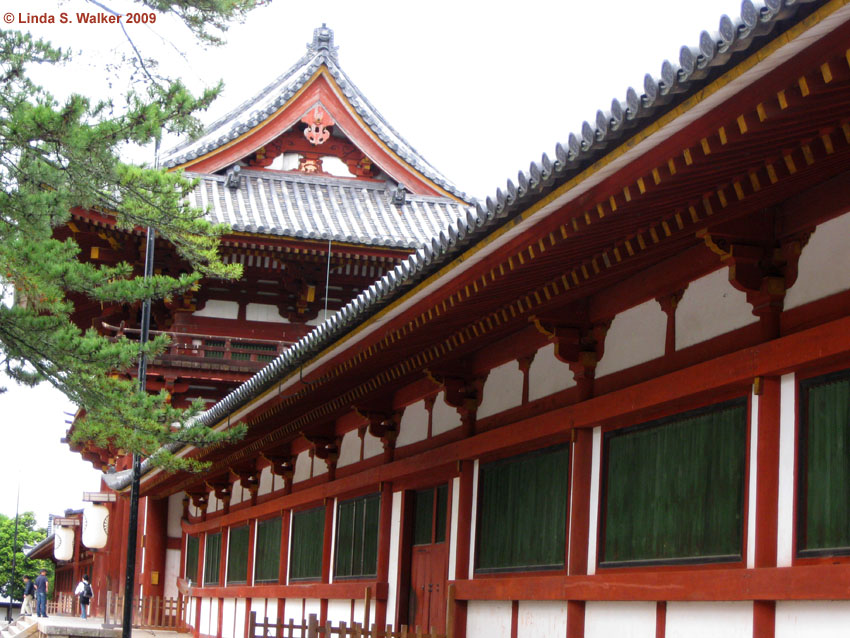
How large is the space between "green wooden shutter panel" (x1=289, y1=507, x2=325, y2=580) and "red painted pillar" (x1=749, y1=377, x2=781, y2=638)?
10959 millimetres

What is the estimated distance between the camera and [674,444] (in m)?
9.44

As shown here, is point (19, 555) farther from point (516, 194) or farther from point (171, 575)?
point (516, 194)

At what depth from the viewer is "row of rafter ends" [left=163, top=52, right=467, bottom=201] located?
2664 centimetres

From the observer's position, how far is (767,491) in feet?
26.5

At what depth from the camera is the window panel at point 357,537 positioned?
53.2ft

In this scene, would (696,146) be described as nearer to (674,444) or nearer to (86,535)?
(674,444)

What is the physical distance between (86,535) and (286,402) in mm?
16047

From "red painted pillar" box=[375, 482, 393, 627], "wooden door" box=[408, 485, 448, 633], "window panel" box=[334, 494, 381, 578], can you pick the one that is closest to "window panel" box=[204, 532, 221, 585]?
"window panel" box=[334, 494, 381, 578]

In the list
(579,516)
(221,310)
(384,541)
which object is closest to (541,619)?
(579,516)

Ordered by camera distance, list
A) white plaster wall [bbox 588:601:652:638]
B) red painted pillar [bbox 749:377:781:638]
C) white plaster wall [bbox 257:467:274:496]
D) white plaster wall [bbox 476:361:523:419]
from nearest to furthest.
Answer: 1. red painted pillar [bbox 749:377:781:638]
2. white plaster wall [bbox 588:601:652:638]
3. white plaster wall [bbox 476:361:523:419]
4. white plaster wall [bbox 257:467:274:496]

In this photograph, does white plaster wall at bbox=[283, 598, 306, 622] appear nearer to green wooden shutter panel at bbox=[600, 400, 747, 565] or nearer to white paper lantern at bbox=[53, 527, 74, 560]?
green wooden shutter panel at bbox=[600, 400, 747, 565]

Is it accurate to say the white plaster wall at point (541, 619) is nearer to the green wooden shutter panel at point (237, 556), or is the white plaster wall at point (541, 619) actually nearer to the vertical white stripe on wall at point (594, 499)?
the vertical white stripe on wall at point (594, 499)

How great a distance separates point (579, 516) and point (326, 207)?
58.7 feet

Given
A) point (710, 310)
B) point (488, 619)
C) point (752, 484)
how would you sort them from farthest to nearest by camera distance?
point (488, 619)
point (710, 310)
point (752, 484)
